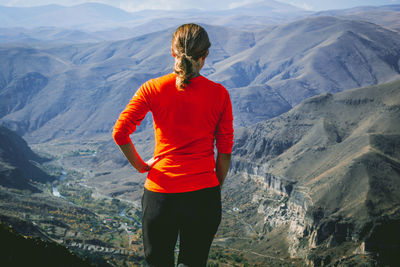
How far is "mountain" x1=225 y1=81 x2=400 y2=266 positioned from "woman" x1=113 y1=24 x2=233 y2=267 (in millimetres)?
44771

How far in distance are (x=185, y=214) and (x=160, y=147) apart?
848 millimetres

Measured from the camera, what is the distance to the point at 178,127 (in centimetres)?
441

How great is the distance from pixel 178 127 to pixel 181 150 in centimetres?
27

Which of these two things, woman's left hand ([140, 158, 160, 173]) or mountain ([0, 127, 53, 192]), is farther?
mountain ([0, 127, 53, 192])

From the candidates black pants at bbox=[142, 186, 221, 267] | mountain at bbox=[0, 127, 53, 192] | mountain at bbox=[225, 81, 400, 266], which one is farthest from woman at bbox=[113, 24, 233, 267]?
mountain at bbox=[0, 127, 53, 192]

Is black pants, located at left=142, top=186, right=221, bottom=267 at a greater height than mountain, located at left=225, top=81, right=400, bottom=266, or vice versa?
black pants, located at left=142, top=186, right=221, bottom=267

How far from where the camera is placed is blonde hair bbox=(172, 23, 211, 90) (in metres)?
4.22

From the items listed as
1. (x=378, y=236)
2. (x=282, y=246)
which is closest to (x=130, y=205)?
(x=282, y=246)

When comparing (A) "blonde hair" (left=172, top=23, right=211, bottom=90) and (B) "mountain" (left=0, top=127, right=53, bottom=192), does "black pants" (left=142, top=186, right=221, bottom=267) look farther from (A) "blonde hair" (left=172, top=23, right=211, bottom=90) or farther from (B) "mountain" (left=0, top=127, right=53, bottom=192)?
(B) "mountain" (left=0, top=127, right=53, bottom=192)

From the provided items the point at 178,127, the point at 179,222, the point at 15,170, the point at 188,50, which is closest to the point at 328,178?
the point at 179,222

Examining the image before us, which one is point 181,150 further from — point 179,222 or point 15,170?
point 15,170

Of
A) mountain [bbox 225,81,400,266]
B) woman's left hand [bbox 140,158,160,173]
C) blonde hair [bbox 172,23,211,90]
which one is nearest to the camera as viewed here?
blonde hair [bbox 172,23,211,90]

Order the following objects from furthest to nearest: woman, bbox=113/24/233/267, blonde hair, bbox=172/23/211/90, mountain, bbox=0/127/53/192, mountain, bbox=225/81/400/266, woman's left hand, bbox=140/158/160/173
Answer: mountain, bbox=0/127/53/192, mountain, bbox=225/81/400/266, woman's left hand, bbox=140/158/160/173, woman, bbox=113/24/233/267, blonde hair, bbox=172/23/211/90

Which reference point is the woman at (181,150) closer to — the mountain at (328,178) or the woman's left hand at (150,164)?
the woman's left hand at (150,164)
